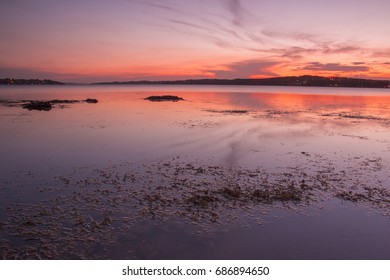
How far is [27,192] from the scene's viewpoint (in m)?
16.3

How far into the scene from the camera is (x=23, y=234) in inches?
469

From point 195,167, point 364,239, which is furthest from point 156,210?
point 364,239

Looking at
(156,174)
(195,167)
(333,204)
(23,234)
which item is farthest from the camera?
(195,167)

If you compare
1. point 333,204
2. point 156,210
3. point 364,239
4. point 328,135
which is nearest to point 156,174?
point 156,210

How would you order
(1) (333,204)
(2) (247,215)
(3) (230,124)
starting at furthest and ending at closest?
1. (3) (230,124)
2. (1) (333,204)
3. (2) (247,215)

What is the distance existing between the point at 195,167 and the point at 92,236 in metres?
10.3

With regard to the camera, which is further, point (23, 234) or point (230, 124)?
point (230, 124)

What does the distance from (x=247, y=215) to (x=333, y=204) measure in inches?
191

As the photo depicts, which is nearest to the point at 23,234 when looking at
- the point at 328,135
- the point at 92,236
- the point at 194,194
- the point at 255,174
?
the point at 92,236

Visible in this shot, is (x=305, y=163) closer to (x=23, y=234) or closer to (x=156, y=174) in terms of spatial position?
(x=156, y=174)

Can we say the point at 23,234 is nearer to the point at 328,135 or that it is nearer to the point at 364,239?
the point at 364,239
